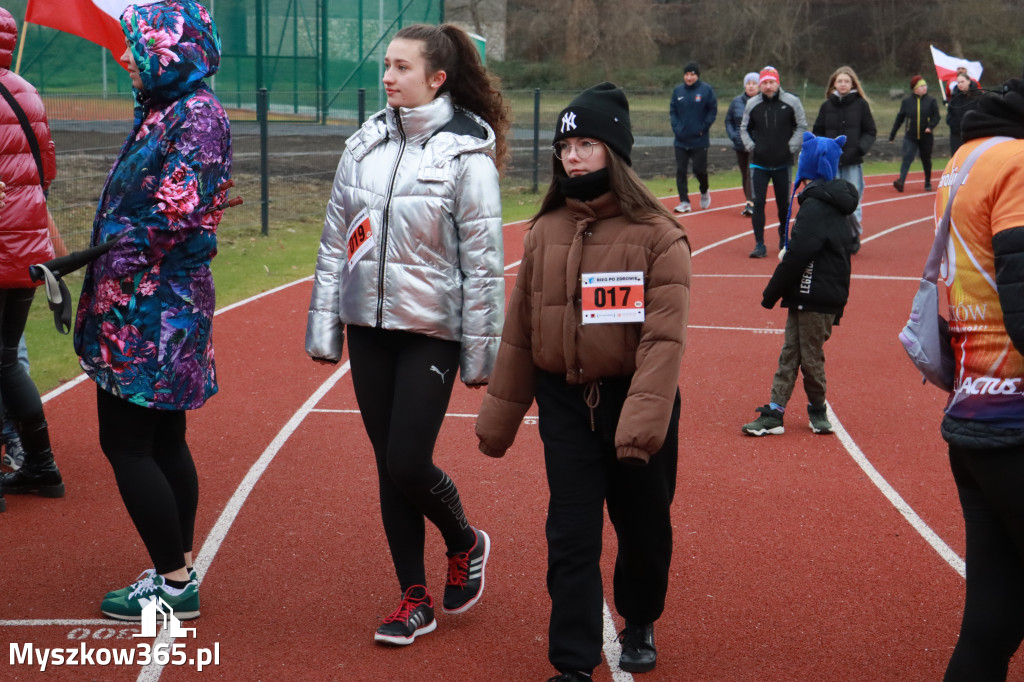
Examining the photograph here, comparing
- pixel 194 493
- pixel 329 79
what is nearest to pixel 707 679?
pixel 194 493

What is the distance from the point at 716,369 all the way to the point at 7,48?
18.0 ft

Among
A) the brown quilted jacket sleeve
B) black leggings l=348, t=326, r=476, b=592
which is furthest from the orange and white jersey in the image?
black leggings l=348, t=326, r=476, b=592

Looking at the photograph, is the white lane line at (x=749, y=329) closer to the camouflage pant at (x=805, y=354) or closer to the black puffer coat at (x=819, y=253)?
the camouflage pant at (x=805, y=354)

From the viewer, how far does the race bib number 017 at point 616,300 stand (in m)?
3.50

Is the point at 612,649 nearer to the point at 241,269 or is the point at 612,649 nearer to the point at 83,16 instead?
the point at 83,16

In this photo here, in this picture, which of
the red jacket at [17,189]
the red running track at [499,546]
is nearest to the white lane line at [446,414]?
the red running track at [499,546]

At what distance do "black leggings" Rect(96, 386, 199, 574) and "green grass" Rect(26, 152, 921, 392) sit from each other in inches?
156

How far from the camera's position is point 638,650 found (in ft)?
13.0

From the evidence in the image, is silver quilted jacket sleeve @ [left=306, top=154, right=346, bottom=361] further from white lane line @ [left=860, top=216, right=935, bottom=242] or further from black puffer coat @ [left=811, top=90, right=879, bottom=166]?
white lane line @ [left=860, top=216, right=935, bottom=242]

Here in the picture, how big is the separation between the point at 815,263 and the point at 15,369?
4248mm

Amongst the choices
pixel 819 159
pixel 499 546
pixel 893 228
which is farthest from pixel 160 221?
pixel 893 228

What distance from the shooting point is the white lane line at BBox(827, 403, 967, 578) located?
5.08m

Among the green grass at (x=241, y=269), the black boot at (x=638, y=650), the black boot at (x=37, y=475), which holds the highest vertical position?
the black boot at (x=638, y=650)

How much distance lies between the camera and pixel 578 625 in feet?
11.8
